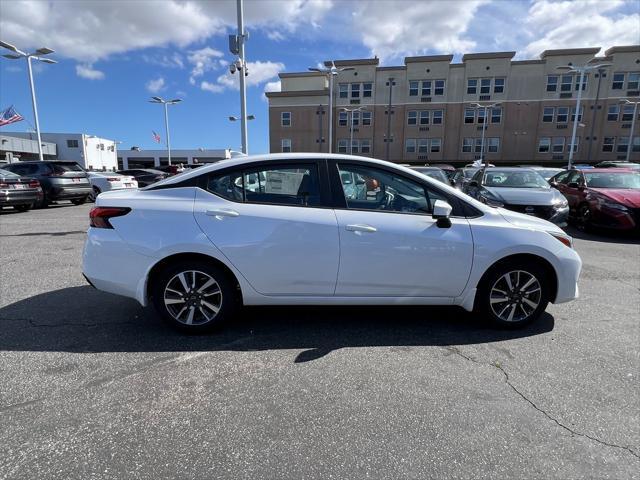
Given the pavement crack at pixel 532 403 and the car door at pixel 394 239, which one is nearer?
the pavement crack at pixel 532 403

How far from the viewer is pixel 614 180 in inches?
407

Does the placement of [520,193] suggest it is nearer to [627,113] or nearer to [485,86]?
[485,86]

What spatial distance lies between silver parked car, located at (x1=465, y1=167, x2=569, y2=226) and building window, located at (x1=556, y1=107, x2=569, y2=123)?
43.7 m

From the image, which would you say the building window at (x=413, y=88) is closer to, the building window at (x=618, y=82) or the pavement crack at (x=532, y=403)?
the building window at (x=618, y=82)

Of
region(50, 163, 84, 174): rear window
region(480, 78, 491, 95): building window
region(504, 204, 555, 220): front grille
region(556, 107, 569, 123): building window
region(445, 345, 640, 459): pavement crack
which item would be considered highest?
region(480, 78, 491, 95): building window

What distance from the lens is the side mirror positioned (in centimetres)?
337

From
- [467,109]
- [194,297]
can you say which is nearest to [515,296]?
[194,297]

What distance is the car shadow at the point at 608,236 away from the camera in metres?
8.86

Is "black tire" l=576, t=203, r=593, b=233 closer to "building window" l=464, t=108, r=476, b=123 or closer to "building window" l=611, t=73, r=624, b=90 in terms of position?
"building window" l=464, t=108, r=476, b=123

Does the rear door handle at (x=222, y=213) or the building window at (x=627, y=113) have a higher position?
the building window at (x=627, y=113)

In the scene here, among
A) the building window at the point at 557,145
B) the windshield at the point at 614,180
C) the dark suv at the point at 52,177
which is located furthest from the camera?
the building window at the point at 557,145

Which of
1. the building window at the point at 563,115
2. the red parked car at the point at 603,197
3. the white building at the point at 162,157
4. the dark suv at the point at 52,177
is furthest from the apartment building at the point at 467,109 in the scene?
the red parked car at the point at 603,197

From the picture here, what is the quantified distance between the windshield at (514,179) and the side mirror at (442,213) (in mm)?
7265

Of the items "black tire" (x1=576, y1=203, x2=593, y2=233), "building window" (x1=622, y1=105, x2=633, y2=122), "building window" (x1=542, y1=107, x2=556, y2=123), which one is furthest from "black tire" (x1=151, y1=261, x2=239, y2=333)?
"building window" (x1=622, y1=105, x2=633, y2=122)
